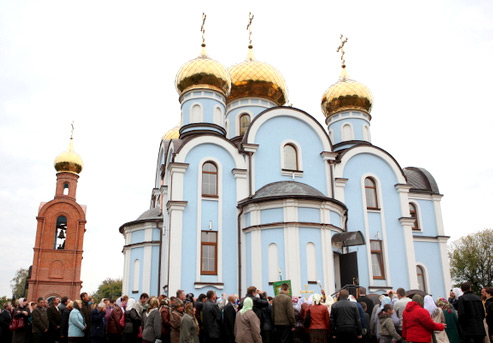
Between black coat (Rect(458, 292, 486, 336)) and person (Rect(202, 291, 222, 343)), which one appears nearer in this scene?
black coat (Rect(458, 292, 486, 336))

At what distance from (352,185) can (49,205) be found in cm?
2171

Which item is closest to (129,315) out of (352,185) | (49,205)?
(352,185)

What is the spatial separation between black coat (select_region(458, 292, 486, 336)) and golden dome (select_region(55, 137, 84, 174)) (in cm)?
3092

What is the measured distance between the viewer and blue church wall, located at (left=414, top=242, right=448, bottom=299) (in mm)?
21047

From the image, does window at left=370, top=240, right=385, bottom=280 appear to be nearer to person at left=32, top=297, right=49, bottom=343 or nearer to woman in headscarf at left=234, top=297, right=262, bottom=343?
woman in headscarf at left=234, top=297, right=262, bottom=343

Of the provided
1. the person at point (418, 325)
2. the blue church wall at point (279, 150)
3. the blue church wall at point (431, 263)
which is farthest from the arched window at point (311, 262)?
the person at point (418, 325)

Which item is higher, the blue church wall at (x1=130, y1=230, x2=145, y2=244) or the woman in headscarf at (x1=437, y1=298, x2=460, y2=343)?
the blue church wall at (x1=130, y1=230, x2=145, y2=244)

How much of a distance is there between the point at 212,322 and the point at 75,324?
2.98 m

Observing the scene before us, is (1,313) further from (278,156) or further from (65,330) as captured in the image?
(278,156)

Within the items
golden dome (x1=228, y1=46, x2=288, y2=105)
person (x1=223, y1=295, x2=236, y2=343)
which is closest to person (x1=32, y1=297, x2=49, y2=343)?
person (x1=223, y1=295, x2=236, y2=343)

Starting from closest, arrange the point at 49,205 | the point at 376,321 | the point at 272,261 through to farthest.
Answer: the point at 376,321 → the point at 272,261 → the point at 49,205

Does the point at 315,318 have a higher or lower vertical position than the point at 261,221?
lower

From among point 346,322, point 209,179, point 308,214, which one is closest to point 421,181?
point 308,214

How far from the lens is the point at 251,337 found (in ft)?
25.3
